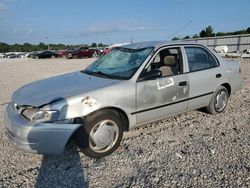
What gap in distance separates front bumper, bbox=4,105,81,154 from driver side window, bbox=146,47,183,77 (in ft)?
6.48

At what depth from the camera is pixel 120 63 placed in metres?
4.79

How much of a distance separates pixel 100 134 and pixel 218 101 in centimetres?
304

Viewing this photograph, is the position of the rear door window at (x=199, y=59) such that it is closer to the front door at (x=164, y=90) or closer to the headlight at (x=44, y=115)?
the front door at (x=164, y=90)

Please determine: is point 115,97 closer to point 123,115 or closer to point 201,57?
point 123,115

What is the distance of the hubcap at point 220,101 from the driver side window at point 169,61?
1.34m

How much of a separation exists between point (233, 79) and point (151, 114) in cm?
259

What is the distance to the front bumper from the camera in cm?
342

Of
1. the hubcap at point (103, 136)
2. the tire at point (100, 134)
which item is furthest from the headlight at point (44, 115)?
the hubcap at point (103, 136)

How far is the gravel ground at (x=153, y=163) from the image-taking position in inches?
128

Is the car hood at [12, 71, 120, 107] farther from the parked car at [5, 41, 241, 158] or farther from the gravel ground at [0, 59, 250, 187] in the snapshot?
the gravel ground at [0, 59, 250, 187]

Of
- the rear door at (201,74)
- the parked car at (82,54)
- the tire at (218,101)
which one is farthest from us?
the parked car at (82,54)

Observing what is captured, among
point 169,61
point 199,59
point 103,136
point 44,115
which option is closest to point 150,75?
point 169,61

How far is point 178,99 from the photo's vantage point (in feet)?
15.7

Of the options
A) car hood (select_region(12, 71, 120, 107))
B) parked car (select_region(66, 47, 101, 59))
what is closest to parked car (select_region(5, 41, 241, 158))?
car hood (select_region(12, 71, 120, 107))
